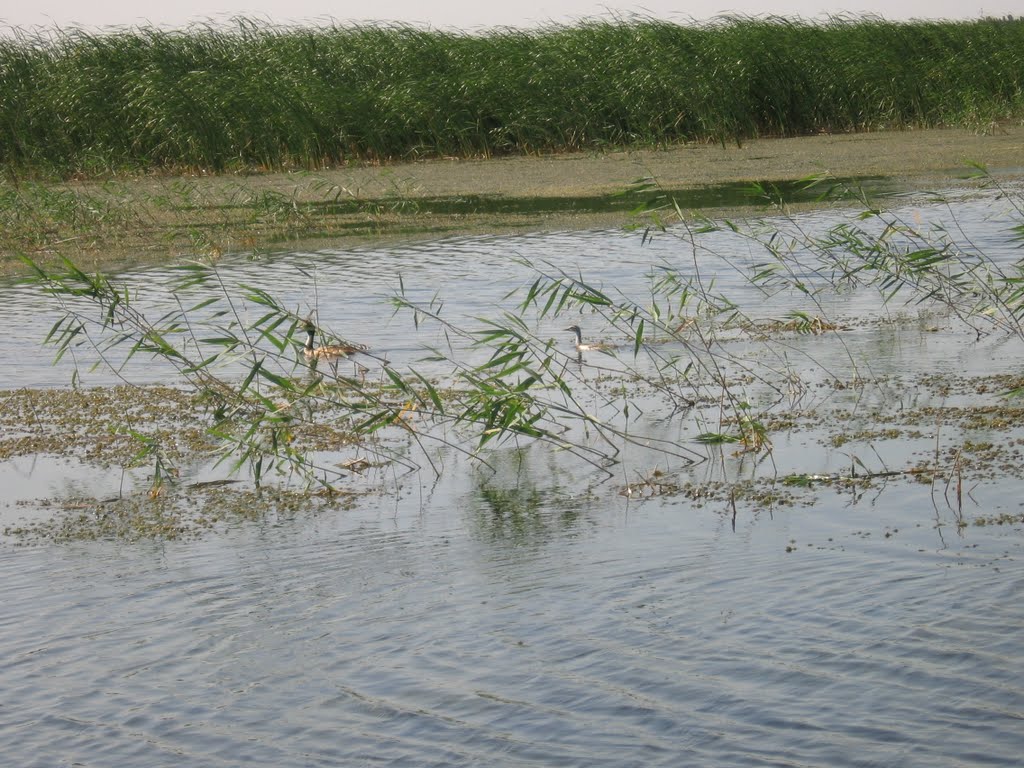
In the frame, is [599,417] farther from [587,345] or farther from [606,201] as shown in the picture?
[606,201]

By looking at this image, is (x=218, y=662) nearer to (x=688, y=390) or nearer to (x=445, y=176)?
(x=688, y=390)

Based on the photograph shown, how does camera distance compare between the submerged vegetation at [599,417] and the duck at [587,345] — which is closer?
the submerged vegetation at [599,417]

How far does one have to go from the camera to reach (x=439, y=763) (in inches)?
123

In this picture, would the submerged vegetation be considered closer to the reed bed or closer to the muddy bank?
the muddy bank

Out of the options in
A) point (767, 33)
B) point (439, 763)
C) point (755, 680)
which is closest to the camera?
point (439, 763)

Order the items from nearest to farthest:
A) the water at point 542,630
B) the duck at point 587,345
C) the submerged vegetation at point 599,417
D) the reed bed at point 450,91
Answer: the water at point 542,630
the submerged vegetation at point 599,417
the duck at point 587,345
the reed bed at point 450,91

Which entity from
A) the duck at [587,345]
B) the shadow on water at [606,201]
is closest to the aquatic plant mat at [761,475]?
the duck at [587,345]

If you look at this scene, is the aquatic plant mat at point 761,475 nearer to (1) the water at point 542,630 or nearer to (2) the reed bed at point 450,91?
(1) the water at point 542,630

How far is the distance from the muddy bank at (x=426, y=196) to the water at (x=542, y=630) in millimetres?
7419

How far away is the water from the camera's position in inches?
126

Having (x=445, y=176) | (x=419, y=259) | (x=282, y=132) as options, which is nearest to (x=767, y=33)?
(x=445, y=176)

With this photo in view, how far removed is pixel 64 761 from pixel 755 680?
1.71 metres

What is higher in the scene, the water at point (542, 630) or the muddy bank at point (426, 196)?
the muddy bank at point (426, 196)

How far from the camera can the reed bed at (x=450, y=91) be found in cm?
1811
